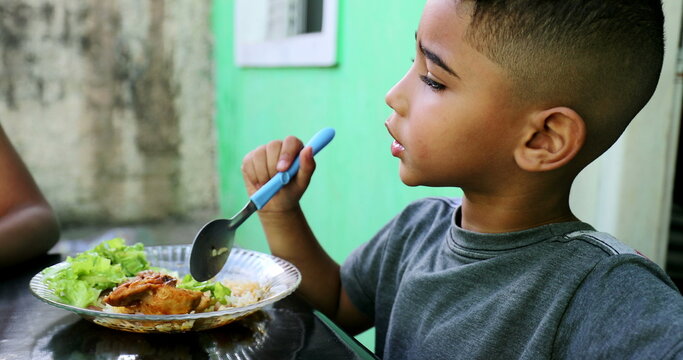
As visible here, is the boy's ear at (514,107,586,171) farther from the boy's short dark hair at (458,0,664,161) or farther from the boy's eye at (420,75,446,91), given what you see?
the boy's eye at (420,75,446,91)

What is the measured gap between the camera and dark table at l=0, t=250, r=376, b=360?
780mm

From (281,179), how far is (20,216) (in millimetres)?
476

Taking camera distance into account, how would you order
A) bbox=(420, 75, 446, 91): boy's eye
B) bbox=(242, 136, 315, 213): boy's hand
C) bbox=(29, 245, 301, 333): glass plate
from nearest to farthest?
bbox=(29, 245, 301, 333): glass plate < bbox=(420, 75, 446, 91): boy's eye < bbox=(242, 136, 315, 213): boy's hand

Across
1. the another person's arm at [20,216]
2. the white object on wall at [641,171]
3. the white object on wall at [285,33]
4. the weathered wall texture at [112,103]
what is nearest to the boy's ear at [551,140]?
the white object on wall at [641,171]

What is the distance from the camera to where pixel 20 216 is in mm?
1209

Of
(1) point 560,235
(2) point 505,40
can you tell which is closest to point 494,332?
(1) point 560,235

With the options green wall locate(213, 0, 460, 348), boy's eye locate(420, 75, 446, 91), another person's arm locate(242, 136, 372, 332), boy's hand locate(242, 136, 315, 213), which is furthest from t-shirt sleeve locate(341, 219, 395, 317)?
green wall locate(213, 0, 460, 348)

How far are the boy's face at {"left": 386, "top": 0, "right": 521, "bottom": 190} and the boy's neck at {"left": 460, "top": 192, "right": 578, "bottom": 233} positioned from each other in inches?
1.3

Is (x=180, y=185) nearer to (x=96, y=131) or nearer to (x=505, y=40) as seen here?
(x=96, y=131)

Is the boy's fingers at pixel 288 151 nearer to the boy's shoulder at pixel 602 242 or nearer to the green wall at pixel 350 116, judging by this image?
the boy's shoulder at pixel 602 242

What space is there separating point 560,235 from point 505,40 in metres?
0.27

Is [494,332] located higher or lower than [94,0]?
lower

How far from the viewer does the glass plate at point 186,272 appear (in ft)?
2.62

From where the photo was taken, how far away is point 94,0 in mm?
4172
